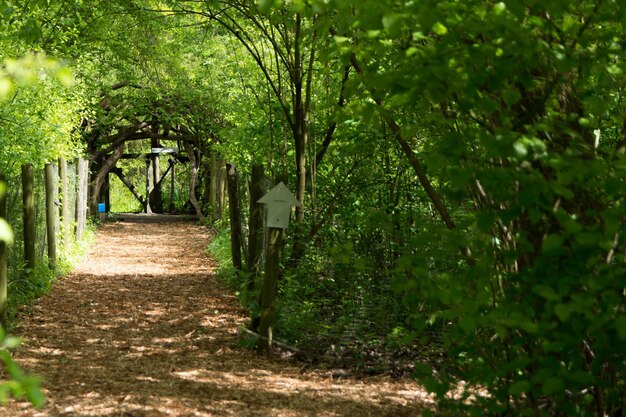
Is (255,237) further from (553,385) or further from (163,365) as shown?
(553,385)

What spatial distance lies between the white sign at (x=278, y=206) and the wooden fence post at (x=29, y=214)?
3.09 m

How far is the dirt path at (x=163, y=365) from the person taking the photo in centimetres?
528

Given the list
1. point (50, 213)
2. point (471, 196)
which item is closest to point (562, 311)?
point (471, 196)

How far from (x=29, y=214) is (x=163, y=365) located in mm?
3581

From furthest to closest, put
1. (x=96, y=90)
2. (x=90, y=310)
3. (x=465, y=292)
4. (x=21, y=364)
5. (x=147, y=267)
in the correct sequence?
1. (x=96, y=90)
2. (x=147, y=267)
3. (x=90, y=310)
4. (x=21, y=364)
5. (x=465, y=292)

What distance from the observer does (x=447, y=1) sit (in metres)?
3.05

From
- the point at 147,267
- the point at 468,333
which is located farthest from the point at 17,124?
the point at 468,333

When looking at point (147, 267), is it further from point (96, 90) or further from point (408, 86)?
point (408, 86)

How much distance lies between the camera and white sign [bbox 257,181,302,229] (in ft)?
23.1

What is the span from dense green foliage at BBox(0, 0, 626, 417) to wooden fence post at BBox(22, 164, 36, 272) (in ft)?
7.12

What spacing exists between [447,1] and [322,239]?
5.20m

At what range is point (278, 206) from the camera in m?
7.09

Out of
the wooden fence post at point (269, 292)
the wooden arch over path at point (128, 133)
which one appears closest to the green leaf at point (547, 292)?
the wooden fence post at point (269, 292)

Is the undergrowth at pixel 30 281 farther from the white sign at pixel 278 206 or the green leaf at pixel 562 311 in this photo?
the green leaf at pixel 562 311
